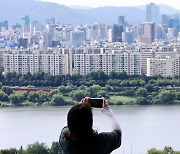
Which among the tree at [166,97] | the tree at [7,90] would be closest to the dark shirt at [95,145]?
the tree at [166,97]

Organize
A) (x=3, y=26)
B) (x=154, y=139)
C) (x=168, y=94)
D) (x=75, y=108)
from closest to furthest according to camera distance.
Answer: (x=75, y=108) < (x=154, y=139) < (x=168, y=94) < (x=3, y=26)

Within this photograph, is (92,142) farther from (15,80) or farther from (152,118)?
(15,80)

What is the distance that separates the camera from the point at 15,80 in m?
14.9

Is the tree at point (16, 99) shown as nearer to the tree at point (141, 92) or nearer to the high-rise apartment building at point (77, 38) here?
the tree at point (141, 92)

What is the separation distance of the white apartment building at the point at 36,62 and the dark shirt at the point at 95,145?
1618 centimetres

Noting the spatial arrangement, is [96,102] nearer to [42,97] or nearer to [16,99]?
[16,99]

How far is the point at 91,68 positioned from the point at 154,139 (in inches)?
400

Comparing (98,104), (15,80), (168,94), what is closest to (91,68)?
(15,80)

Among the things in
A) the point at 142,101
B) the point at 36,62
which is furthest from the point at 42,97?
the point at 36,62

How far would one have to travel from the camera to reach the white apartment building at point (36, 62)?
17453 millimetres

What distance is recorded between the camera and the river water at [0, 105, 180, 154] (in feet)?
21.9

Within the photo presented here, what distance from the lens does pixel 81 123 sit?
0.98 meters

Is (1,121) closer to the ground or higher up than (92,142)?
closer to the ground

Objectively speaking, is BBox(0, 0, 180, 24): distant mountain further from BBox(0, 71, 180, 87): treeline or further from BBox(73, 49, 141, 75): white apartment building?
BBox(0, 71, 180, 87): treeline
